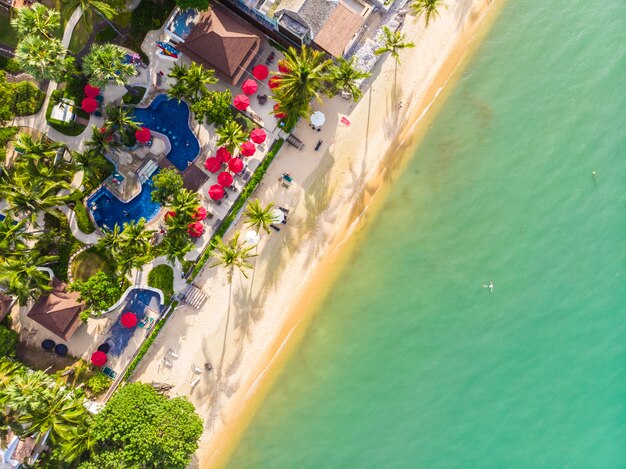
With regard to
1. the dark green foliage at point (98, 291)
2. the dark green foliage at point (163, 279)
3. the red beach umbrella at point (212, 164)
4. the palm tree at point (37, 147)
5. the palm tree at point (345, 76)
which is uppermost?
the palm tree at point (345, 76)

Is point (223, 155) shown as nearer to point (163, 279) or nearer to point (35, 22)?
point (163, 279)

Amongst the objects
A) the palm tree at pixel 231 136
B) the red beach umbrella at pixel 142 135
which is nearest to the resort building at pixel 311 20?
the palm tree at pixel 231 136

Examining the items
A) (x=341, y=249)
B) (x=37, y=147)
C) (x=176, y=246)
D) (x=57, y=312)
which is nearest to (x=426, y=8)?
(x=341, y=249)

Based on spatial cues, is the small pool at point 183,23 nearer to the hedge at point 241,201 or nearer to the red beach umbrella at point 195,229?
the hedge at point 241,201

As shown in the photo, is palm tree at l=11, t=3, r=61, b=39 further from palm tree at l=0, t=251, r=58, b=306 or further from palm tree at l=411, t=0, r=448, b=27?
palm tree at l=411, t=0, r=448, b=27

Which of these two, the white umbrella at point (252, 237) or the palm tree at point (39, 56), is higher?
the palm tree at point (39, 56)

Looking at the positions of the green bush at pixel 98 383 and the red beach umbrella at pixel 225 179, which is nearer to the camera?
the red beach umbrella at pixel 225 179
